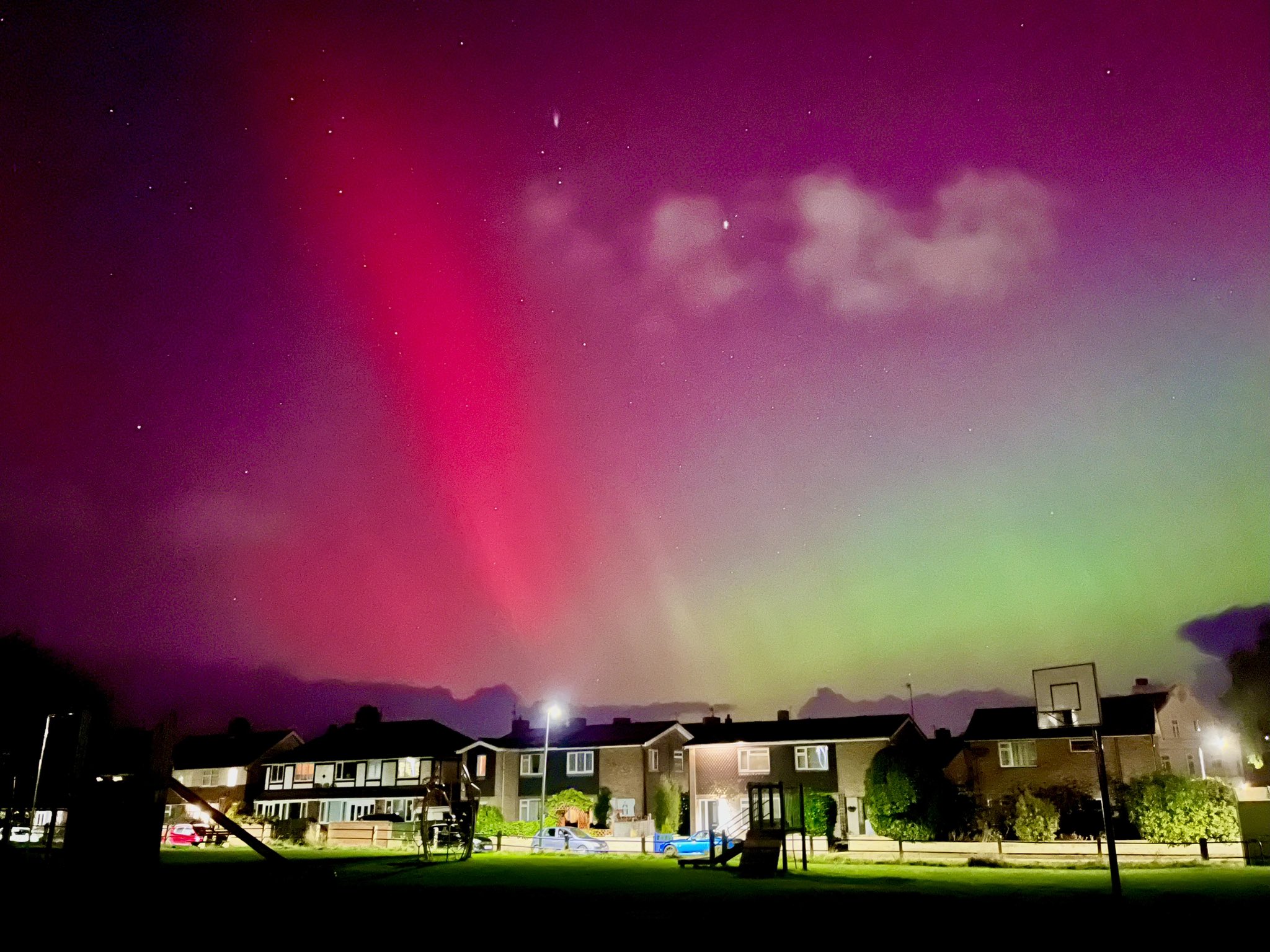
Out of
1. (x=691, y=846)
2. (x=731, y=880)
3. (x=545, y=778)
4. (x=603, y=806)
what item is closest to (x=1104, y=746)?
(x=691, y=846)

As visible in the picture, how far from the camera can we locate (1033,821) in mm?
45031

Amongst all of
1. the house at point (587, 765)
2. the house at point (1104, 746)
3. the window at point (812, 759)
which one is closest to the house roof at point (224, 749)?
the house at point (587, 765)

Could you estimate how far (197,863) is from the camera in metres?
39.1

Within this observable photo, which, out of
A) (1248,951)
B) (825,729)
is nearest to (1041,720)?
(1248,951)

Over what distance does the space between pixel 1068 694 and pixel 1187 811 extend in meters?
17.0

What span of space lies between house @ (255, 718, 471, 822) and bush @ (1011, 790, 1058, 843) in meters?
47.2

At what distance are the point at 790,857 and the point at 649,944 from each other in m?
32.4

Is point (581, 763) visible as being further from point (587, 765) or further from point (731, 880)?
point (731, 880)

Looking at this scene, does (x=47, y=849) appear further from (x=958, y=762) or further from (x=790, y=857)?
(x=958, y=762)

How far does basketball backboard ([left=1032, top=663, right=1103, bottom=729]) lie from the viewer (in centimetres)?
3014

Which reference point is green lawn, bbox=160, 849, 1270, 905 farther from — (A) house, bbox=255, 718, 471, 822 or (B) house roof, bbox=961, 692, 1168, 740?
(A) house, bbox=255, 718, 471, 822

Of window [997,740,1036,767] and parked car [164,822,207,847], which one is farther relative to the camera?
window [997,740,1036,767]

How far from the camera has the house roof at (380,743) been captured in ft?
286

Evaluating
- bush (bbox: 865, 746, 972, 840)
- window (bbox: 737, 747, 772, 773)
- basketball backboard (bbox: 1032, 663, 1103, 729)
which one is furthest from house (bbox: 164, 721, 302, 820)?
basketball backboard (bbox: 1032, 663, 1103, 729)
